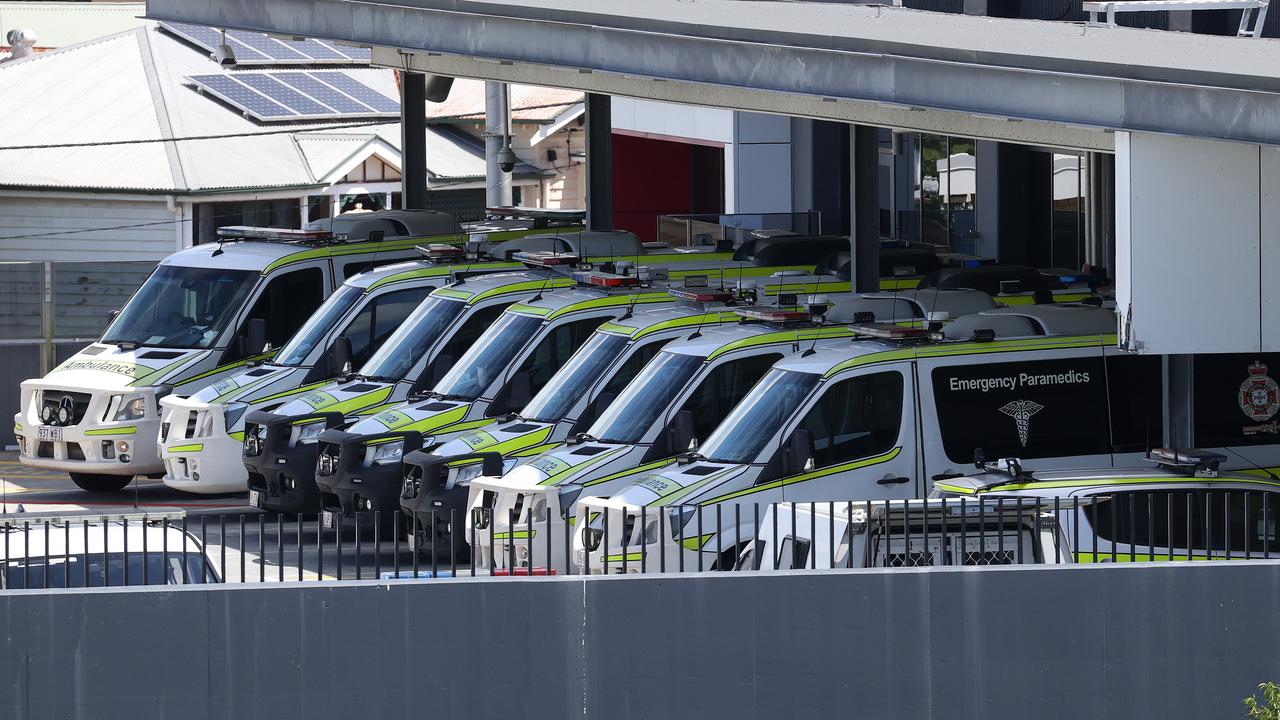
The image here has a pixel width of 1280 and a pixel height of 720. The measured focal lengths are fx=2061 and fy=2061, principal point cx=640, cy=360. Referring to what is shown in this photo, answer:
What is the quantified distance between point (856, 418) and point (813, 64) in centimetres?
268

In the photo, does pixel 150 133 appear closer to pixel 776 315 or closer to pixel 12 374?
pixel 12 374

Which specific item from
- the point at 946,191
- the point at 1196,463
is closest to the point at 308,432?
the point at 1196,463

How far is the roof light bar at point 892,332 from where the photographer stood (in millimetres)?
14516

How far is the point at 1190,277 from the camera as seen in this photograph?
12641 millimetres

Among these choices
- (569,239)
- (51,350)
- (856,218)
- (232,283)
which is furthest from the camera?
(51,350)

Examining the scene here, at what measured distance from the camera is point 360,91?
40594mm

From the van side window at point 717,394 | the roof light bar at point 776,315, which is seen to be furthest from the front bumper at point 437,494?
the roof light bar at point 776,315

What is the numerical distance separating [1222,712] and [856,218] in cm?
981

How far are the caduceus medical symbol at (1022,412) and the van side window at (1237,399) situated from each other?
1.17 meters

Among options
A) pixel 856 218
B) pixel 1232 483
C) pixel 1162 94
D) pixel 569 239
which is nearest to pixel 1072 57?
pixel 1162 94

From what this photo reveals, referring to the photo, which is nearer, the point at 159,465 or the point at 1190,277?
the point at 1190,277

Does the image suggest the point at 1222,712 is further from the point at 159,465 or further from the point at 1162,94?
the point at 159,465

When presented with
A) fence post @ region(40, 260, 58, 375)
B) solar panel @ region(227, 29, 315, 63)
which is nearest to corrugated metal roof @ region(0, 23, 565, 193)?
solar panel @ region(227, 29, 315, 63)

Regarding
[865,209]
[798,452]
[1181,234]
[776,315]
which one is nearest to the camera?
[1181,234]
